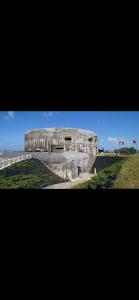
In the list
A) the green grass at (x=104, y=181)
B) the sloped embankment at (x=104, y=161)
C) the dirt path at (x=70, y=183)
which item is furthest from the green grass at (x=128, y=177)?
the dirt path at (x=70, y=183)

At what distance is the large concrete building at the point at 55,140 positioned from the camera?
A: 18391mm

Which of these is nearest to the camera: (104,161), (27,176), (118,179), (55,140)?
(118,179)

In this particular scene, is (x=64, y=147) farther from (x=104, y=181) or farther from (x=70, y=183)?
(x=104, y=181)

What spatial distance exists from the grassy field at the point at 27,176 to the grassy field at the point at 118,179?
200 centimetres

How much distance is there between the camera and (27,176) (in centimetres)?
1512

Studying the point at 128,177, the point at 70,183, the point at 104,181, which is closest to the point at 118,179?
the point at 128,177

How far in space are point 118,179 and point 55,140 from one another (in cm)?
550

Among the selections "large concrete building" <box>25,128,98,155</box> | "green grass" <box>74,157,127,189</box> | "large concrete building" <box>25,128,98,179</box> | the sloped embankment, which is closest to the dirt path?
"large concrete building" <box>25,128,98,179</box>

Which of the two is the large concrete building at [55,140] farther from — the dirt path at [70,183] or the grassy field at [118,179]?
the grassy field at [118,179]
